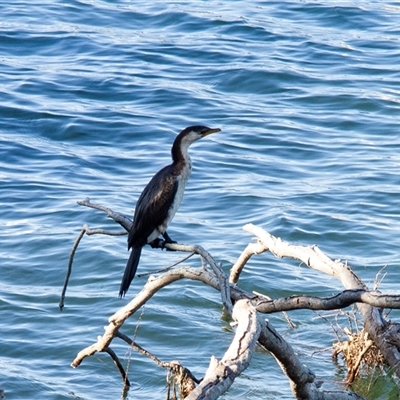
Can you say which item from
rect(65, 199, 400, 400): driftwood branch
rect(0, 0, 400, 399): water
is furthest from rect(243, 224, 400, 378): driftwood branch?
rect(0, 0, 400, 399): water

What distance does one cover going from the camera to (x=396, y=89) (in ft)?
46.4

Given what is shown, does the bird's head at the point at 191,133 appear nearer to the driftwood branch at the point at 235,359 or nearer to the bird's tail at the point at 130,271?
the bird's tail at the point at 130,271

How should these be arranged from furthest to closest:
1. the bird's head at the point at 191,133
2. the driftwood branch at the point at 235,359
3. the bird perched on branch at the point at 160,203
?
1. the bird's head at the point at 191,133
2. the bird perched on branch at the point at 160,203
3. the driftwood branch at the point at 235,359

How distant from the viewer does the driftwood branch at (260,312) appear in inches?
142

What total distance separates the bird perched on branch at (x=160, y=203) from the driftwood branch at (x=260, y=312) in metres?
0.17

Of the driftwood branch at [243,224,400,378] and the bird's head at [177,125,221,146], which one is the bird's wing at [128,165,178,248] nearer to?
the bird's head at [177,125,221,146]

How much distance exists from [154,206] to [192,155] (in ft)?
19.1

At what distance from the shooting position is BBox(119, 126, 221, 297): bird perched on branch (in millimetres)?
5820

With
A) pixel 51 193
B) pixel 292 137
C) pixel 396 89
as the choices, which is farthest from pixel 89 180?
pixel 396 89

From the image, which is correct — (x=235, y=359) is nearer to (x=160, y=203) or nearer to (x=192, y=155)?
(x=160, y=203)

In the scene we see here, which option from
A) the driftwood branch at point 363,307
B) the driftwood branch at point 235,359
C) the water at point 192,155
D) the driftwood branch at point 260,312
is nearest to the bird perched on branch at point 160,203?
the driftwood branch at point 260,312

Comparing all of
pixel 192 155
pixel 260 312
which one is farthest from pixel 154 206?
pixel 192 155

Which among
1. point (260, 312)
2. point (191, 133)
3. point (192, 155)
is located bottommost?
point (192, 155)

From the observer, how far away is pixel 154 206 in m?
5.96
